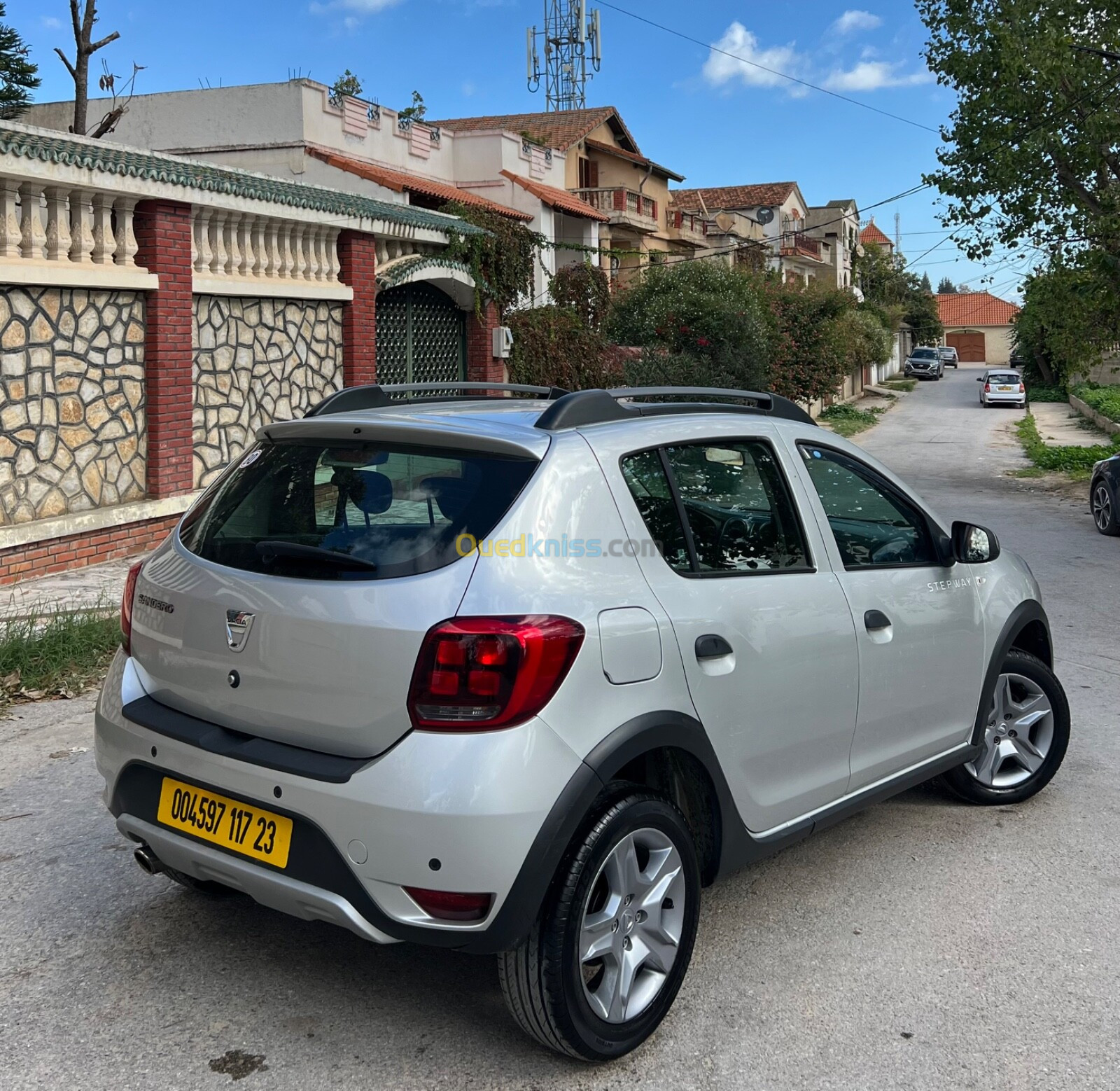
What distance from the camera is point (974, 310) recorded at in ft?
378

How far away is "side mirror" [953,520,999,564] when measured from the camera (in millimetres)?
4523

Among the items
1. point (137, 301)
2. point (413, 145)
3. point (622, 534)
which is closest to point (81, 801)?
point (622, 534)

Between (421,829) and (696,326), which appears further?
(696,326)

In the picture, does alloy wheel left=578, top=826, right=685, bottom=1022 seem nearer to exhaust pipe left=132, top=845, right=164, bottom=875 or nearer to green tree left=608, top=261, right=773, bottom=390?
exhaust pipe left=132, top=845, right=164, bottom=875

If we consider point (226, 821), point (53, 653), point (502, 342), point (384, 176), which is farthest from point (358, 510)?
point (384, 176)

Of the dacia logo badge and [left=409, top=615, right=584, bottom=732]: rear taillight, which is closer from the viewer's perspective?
[left=409, top=615, right=584, bottom=732]: rear taillight

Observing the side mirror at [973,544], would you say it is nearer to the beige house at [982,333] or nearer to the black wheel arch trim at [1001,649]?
the black wheel arch trim at [1001,649]

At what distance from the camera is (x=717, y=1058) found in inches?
126

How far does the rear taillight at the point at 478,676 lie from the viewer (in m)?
2.91

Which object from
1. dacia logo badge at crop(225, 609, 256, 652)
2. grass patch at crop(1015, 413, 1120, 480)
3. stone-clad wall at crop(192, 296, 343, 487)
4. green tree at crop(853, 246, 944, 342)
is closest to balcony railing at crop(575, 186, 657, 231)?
grass patch at crop(1015, 413, 1120, 480)

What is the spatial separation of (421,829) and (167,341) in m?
9.17

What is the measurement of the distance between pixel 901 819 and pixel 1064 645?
12.4ft

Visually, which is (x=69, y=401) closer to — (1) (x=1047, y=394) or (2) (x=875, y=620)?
(2) (x=875, y=620)

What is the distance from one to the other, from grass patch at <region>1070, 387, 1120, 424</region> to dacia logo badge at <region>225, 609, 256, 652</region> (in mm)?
31452
